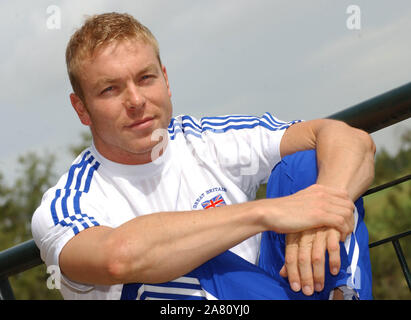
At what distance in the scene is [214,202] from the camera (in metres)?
1.86

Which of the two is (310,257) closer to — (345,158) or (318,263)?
(318,263)

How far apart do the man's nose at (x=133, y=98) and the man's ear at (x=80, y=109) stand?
0.22m

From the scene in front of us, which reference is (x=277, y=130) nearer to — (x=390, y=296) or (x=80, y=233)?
(x=80, y=233)

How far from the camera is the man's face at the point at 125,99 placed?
5.93ft

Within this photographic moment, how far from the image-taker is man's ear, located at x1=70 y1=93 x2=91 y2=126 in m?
1.98

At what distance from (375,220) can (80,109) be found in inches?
817

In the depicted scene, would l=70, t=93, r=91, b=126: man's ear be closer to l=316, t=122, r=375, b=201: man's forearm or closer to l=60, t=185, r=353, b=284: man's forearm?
l=60, t=185, r=353, b=284: man's forearm

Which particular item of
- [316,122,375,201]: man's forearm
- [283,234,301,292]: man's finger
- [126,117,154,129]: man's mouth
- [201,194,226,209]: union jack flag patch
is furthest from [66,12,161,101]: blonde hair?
[283,234,301,292]: man's finger

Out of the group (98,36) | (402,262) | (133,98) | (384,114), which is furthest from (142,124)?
(402,262)

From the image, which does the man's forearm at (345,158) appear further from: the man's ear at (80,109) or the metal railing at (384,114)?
the man's ear at (80,109)

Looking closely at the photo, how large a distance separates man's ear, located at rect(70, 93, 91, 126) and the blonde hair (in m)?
0.03

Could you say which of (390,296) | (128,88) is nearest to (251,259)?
(128,88)
